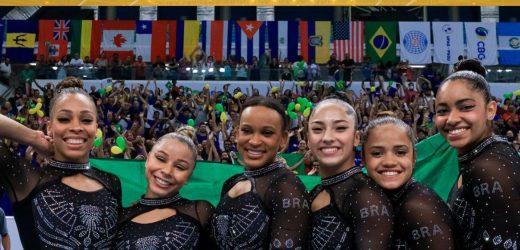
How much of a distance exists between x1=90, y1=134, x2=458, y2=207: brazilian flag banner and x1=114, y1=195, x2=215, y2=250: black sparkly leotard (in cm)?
218

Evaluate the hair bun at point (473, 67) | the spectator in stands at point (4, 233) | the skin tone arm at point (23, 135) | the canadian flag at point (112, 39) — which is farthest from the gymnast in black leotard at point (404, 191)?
the canadian flag at point (112, 39)

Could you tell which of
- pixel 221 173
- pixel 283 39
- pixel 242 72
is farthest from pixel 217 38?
pixel 221 173

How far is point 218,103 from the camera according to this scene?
12.7m

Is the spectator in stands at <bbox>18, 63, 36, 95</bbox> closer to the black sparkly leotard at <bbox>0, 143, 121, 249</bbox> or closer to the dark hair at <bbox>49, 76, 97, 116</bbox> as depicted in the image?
the dark hair at <bbox>49, 76, 97, 116</bbox>

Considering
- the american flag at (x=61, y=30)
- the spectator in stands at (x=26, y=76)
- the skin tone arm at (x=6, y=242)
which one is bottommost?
the skin tone arm at (x=6, y=242)

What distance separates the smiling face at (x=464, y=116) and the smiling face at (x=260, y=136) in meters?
0.73

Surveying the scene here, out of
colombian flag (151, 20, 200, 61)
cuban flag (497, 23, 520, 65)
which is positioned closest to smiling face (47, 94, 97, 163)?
colombian flag (151, 20, 200, 61)

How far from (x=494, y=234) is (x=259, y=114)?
1.11 meters

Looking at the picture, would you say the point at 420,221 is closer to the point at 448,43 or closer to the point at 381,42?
the point at 448,43

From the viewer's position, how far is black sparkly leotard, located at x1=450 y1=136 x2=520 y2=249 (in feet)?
8.34

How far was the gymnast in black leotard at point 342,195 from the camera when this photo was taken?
2.61 m

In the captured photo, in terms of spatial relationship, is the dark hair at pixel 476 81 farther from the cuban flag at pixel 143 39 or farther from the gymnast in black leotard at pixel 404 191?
the cuban flag at pixel 143 39

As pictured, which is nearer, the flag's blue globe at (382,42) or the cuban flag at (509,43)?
the cuban flag at (509,43)

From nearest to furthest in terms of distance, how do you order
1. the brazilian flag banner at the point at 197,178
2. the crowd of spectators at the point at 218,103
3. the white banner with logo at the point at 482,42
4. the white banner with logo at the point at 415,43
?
the brazilian flag banner at the point at 197,178, the crowd of spectators at the point at 218,103, the white banner with logo at the point at 482,42, the white banner with logo at the point at 415,43
